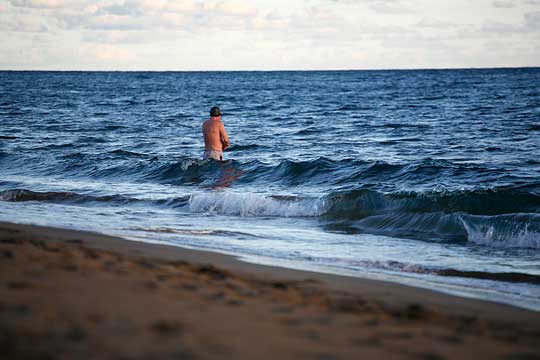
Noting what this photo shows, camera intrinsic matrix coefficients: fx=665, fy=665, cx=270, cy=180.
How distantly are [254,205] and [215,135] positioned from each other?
3707 millimetres

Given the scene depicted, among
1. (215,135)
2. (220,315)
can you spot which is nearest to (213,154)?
(215,135)

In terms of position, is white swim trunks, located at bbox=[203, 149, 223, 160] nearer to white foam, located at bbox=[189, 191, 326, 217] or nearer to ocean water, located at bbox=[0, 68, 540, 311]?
ocean water, located at bbox=[0, 68, 540, 311]

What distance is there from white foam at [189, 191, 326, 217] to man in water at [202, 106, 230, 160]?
293cm

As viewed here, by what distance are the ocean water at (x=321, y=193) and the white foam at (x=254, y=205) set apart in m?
0.03

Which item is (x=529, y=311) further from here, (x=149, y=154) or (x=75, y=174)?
(x=149, y=154)

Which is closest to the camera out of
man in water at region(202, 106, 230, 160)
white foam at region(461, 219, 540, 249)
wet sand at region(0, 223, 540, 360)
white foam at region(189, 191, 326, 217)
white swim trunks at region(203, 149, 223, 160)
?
wet sand at region(0, 223, 540, 360)

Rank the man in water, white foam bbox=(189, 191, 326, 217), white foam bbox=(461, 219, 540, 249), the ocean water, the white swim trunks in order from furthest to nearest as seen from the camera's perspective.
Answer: the white swim trunks → the man in water → white foam bbox=(189, 191, 326, 217) → white foam bbox=(461, 219, 540, 249) → the ocean water

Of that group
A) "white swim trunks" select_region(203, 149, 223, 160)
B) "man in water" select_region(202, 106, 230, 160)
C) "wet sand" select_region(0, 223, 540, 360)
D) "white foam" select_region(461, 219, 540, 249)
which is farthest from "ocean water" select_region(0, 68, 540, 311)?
"wet sand" select_region(0, 223, 540, 360)

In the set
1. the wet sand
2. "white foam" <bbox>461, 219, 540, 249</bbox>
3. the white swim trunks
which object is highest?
the white swim trunks

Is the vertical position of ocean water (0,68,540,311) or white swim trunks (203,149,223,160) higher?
white swim trunks (203,149,223,160)

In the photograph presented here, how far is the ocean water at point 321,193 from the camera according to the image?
24.4 feet

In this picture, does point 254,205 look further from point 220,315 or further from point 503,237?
point 220,315

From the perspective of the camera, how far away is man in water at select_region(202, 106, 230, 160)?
14016 millimetres

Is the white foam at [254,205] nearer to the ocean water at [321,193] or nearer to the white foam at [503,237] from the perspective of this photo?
the ocean water at [321,193]
